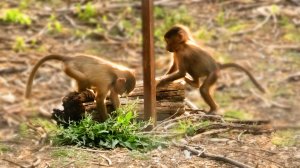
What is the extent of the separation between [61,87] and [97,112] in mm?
5673

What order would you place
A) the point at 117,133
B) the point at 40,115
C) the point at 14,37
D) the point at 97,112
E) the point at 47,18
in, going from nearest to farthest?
1. the point at 117,133
2. the point at 97,112
3. the point at 40,115
4. the point at 14,37
5. the point at 47,18

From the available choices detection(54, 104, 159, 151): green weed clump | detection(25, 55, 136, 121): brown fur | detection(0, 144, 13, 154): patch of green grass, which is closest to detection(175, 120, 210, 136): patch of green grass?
detection(54, 104, 159, 151): green weed clump

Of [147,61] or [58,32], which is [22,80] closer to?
[58,32]

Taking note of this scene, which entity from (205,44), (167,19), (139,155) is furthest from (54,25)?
(139,155)

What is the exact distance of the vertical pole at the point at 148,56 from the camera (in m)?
7.44

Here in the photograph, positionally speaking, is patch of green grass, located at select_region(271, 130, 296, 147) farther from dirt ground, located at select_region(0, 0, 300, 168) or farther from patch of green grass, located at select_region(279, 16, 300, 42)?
patch of green grass, located at select_region(279, 16, 300, 42)

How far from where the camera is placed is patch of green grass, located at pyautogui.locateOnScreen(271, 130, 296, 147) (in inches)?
305

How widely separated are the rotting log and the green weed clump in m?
0.41

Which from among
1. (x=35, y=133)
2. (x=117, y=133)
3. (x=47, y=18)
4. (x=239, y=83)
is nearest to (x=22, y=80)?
(x=47, y=18)

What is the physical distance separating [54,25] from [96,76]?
25.1 ft

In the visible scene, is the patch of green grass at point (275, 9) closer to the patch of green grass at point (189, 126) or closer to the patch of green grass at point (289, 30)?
the patch of green grass at point (289, 30)

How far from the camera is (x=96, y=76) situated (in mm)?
8352

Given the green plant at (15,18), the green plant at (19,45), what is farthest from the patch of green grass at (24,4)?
the green plant at (19,45)

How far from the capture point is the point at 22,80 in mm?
13695
